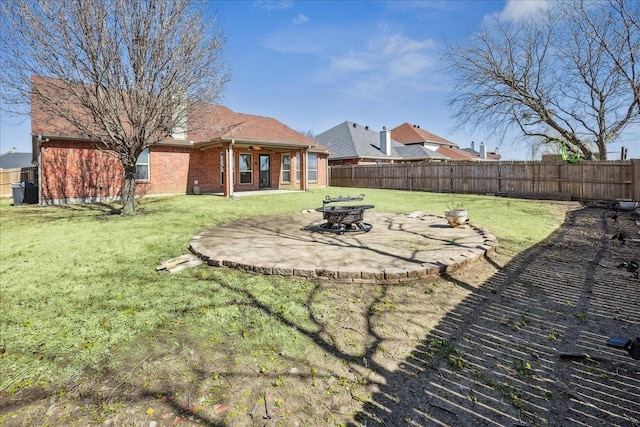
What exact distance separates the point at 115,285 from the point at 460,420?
415 cm

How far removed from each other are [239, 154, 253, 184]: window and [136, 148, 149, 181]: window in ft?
15.0

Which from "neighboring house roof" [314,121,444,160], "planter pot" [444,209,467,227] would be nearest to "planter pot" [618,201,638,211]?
"planter pot" [444,209,467,227]

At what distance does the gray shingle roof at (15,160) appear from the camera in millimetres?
34628


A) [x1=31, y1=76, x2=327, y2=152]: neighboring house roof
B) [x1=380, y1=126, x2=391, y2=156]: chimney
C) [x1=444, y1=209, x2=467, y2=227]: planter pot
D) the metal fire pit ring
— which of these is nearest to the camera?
the metal fire pit ring

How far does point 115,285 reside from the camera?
4.36 meters

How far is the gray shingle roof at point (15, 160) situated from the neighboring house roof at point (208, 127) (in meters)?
28.7

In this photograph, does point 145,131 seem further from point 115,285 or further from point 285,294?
point 285,294

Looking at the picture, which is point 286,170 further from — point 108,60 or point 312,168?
point 108,60

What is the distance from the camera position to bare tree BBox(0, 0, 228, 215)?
28.6ft

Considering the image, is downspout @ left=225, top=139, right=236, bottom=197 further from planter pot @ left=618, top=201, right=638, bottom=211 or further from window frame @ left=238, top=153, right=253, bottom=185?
planter pot @ left=618, top=201, right=638, bottom=211

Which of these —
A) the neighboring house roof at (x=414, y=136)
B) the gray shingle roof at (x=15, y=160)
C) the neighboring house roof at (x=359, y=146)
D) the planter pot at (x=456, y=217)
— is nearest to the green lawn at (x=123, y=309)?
the planter pot at (x=456, y=217)

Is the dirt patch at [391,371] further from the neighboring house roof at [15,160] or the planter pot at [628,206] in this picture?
the neighboring house roof at [15,160]

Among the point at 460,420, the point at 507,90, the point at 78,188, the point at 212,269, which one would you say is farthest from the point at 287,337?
the point at 507,90

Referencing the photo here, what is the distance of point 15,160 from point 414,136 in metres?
44.0
